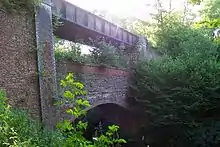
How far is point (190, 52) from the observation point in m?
12.3

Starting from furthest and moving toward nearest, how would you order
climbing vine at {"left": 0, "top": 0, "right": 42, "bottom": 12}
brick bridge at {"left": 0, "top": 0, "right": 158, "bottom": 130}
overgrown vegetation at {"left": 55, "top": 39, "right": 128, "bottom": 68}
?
overgrown vegetation at {"left": 55, "top": 39, "right": 128, "bottom": 68}
brick bridge at {"left": 0, "top": 0, "right": 158, "bottom": 130}
climbing vine at {"left": 0, "top": 0, "right": 42, "bottom": 12}

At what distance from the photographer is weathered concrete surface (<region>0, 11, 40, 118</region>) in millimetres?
4984

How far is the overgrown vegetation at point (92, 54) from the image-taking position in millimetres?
7203

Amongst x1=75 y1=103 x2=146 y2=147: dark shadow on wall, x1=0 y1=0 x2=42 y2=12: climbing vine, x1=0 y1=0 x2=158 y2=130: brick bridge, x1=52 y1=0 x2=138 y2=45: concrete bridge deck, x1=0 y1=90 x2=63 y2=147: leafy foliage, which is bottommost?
x1=75 y1=103 x2=146 y2=147: dark shadow on wall

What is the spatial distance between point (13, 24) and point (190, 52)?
8.49m

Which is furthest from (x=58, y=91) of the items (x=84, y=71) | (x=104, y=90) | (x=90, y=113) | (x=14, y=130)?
(x=90, y=113)

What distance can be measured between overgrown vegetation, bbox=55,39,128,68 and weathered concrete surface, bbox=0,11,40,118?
3.63 feet

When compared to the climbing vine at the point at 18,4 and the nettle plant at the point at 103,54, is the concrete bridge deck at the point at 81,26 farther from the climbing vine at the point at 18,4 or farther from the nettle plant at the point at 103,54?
the climbing vine at the point at 18,4

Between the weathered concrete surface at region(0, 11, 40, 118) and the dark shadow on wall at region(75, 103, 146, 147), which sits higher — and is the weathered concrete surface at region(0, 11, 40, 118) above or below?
above

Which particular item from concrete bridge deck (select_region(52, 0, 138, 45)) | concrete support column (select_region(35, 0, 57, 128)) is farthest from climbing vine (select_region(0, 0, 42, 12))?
concrete bridge deck (select_region(52, 0, 138, 45))

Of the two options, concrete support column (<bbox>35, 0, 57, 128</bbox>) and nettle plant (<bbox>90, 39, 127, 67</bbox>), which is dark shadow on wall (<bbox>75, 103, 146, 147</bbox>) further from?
concrete support column (<bbox>35, 0, 57, 128</bbox>)

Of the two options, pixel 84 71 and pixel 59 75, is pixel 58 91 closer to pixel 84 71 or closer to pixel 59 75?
pixel 59 75

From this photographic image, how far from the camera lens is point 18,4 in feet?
17.3

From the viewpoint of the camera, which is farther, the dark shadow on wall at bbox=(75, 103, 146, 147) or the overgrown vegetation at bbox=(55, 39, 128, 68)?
the dark shadow on wall at bbox=(75, 103, 146, 147)
